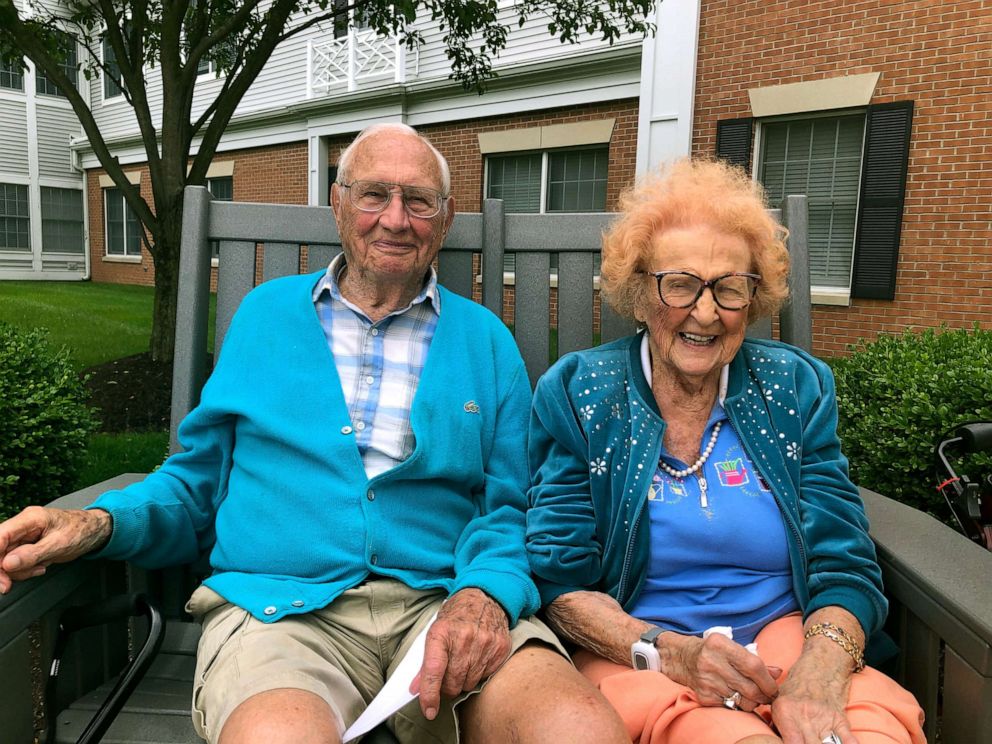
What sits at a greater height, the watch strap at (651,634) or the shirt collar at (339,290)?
the shirt collar at (339,290)

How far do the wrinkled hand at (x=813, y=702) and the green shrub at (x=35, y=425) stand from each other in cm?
262

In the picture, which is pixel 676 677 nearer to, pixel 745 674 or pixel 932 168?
pixel 745 674

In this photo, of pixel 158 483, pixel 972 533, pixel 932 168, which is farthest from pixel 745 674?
pixel 932 168

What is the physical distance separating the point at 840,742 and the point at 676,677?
297 mm

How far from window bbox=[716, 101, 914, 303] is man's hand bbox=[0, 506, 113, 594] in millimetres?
7151

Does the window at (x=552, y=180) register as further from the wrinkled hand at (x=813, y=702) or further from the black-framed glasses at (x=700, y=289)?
the wrinkled hand at (x=813, y=702)

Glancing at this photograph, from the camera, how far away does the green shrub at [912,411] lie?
2430 mm

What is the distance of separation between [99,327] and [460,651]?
9.82 meters

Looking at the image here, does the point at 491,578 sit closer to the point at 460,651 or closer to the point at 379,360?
the point at 460,651

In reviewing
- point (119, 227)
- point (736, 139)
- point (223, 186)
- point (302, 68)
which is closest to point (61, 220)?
point (119, 227)

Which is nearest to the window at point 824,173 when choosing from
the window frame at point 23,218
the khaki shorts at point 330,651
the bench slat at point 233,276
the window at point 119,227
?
the bench slat at point 233,276

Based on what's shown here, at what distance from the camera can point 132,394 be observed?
234 inches

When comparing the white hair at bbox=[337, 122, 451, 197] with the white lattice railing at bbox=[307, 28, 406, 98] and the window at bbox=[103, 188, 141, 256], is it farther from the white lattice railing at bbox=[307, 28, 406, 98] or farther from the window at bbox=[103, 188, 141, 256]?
the window at bbox=[103, 188, 141, 256]

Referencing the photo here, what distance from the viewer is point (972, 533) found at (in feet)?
6.31
